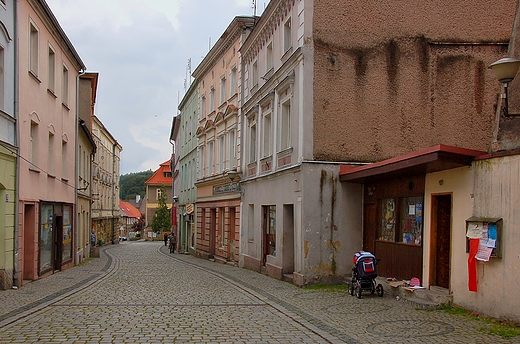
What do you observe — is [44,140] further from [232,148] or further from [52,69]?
[232,148]

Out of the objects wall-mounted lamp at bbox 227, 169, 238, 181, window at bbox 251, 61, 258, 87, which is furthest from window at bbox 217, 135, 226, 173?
window at bbox 251, 61, 258, 87

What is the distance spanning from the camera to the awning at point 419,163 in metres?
11.0

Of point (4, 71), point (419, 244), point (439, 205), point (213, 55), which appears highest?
point (213, 55)

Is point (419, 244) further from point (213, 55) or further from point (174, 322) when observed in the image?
point (213, 55)

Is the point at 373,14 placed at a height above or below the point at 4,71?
above

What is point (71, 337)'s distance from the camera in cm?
920

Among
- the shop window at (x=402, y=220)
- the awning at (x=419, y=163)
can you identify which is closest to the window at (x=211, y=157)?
the awning at (x=419, y=163)

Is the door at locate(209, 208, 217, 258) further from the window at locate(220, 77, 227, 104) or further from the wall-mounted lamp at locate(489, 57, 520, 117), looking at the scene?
the wall-mounted lamp at locate(489, 57, 520, 117)

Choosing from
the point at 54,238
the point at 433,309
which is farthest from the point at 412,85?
the point at 54,238

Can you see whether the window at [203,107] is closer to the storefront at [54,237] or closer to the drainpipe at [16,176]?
the storefront at [54,237]

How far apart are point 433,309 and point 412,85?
7740 millimetres

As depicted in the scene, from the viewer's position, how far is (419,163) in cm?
1174

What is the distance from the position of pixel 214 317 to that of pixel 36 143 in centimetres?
1034

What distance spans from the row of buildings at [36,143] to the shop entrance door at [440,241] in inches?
414
